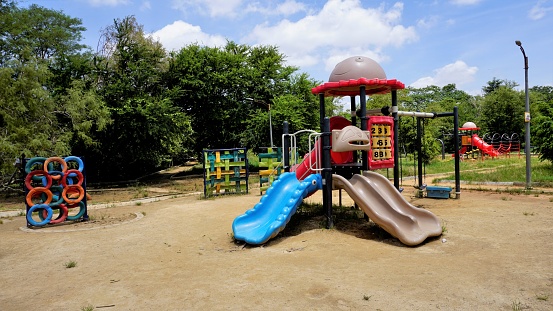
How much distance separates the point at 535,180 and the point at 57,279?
1625cm

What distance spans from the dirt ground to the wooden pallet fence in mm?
5229

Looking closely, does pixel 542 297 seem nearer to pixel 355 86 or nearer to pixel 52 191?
pixel 355 86

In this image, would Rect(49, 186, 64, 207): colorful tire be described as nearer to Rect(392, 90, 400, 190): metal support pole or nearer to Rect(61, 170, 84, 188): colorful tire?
Rect(61, 170, 84, 188): colorful tire

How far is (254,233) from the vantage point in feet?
24.3

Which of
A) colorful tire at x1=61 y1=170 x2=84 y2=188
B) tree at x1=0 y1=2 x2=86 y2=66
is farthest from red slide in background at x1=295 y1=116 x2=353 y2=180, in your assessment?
tree at x1=0 y1=2 x2=86 y2=66

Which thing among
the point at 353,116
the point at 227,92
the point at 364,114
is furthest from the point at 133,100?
the point at 364,114

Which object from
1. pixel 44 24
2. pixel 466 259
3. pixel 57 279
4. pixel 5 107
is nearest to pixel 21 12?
pixel 44 24

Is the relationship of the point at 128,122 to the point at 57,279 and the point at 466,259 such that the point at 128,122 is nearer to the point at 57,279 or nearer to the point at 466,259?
the point at 57,279

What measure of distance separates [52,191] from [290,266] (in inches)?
312

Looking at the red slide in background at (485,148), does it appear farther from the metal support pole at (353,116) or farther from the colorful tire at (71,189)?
the colorful tire at (71,189)

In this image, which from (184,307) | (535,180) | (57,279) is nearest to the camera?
(184,307)

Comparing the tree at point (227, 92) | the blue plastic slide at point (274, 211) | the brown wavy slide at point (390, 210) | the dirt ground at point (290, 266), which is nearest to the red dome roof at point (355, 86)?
the brown wavy slide at point (390, 210)

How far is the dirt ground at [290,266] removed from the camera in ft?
14.8

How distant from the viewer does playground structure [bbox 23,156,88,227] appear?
402 inches
